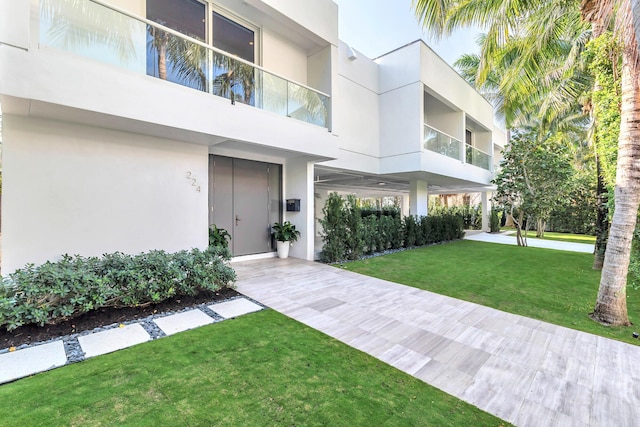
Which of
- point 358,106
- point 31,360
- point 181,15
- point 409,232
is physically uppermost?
point 181,15

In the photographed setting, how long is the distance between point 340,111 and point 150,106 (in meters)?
6.47

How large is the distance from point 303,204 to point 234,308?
15.2ft

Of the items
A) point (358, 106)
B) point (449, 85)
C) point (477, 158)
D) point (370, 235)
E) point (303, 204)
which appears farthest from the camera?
point (477, 158)

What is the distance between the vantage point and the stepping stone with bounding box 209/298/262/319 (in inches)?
174

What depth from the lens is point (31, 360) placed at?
3.00 metres

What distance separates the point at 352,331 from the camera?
3842 millimetres

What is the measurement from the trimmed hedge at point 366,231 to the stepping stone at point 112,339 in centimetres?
555

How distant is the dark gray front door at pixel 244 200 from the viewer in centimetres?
795

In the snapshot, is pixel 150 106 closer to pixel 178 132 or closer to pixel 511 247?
pixel 178 132

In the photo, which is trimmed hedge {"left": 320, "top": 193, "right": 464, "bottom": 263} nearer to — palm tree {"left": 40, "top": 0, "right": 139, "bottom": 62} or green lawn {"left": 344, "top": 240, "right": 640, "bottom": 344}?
green lawn {"left": 344, "top": 240, "right": 640, "bottom": 344}

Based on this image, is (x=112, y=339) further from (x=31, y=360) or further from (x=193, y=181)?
(x=193, y=181)

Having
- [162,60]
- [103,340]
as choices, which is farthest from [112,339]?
[162,60]

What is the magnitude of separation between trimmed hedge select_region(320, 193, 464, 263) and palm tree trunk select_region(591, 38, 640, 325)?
225 inches

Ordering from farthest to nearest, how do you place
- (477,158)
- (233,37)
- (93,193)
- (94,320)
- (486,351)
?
1. (477,158)
2. (233,37)
3. (93,193)
4. (94,320)
5. (486,351)
